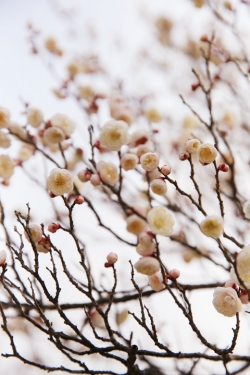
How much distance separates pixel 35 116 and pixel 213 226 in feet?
5.45

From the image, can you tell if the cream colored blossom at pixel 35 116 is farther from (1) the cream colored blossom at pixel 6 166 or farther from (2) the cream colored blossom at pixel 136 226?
(2) the cream colored blossom at pixel 136 226

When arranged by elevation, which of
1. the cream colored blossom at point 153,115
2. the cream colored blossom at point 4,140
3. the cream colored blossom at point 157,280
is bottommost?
the cream colored blossom at point 157,280

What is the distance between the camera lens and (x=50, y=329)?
61.3 inches

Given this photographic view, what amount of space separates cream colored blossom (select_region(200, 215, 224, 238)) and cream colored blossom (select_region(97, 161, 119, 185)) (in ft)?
2.86

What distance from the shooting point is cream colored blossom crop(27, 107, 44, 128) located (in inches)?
99.0

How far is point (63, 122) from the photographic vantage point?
2.47 meters

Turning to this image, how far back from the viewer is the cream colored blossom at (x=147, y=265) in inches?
59.4

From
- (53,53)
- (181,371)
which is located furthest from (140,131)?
(53,53)

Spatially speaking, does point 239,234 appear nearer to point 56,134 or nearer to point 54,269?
point 56,134

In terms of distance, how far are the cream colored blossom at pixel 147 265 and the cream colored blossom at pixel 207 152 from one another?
548 millimetres

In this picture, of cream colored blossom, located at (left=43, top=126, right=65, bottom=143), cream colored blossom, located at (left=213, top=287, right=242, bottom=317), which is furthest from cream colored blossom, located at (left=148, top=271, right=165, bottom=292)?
cream colored blossom, located at (left=43, top=126, right=65, bottom=143)

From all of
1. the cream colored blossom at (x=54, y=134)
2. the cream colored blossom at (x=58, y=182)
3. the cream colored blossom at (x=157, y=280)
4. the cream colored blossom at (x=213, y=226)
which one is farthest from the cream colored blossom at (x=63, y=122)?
the cream colored blossom at (x=213, y=226)

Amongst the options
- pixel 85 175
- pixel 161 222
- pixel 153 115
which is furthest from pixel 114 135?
pixel 153 115

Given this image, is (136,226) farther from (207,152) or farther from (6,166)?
(6,166)
